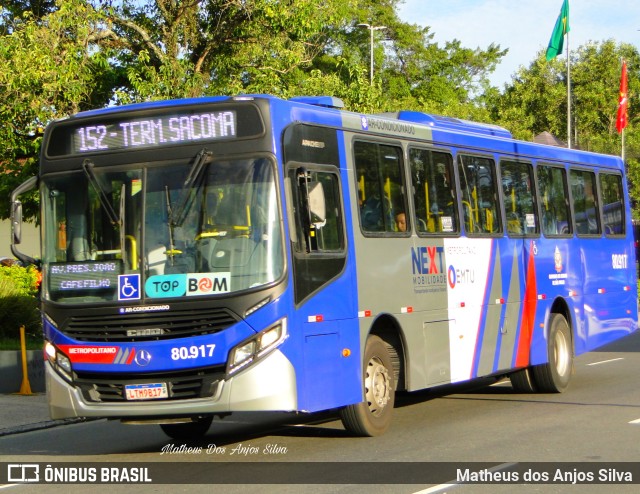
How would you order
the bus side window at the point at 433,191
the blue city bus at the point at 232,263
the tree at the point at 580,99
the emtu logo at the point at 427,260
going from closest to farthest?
the blue city bus at the point at 232,263, the emtu logo at the point at 427,260, the bus side window at the point at 433,191, the tree at the point at 580,99

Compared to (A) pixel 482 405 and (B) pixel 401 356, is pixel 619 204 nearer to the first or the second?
(A) pixel 482 405

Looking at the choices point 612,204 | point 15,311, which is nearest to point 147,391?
point 612,204

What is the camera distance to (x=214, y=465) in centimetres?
1013

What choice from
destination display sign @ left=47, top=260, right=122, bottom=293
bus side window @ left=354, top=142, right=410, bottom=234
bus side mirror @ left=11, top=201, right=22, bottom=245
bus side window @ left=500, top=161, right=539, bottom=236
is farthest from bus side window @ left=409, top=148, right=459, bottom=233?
bus side mirror @ left=11, top=201, right=22, bottom=245

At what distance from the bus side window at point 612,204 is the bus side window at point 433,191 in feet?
17.1

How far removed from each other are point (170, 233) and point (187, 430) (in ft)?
9.98

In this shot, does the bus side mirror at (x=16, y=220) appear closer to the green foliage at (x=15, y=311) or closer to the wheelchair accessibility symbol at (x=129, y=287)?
the wheelchair accessibility symbol at (x=129, y=287)

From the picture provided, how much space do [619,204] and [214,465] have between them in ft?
34.7

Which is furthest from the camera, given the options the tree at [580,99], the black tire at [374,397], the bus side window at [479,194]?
the tree at [580,99]

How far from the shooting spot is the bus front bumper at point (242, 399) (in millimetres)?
9781

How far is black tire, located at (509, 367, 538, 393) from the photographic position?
1555cm

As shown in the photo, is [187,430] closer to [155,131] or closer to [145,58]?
[155,131]

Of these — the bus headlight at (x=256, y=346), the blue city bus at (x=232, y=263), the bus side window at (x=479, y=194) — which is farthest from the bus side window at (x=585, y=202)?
the bus headlight at (x=256, y=346)

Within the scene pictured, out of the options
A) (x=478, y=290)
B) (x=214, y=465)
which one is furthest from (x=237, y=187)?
(x=478, y=290)
